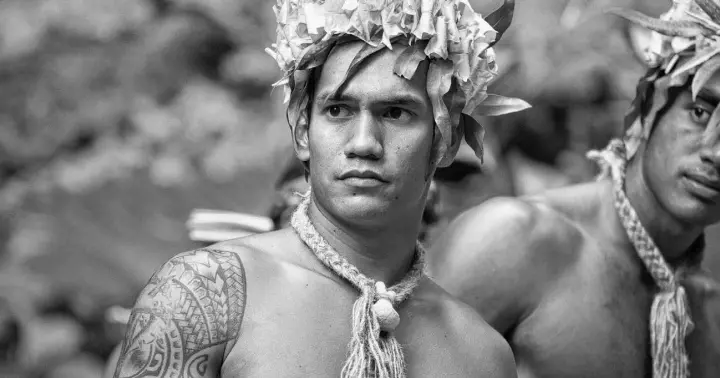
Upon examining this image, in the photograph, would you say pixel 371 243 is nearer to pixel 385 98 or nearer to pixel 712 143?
pixel 385 98

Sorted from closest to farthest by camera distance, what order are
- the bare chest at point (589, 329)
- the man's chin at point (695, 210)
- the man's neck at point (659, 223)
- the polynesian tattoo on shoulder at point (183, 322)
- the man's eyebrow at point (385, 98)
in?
the polynesian tattoo on shoulder at point (183, 322) → the man's eyebrow at point (385, 98) → the bare chest at point (589, 329) → the man's chin at point (695, 210) → the man's neck at point (659, 223)

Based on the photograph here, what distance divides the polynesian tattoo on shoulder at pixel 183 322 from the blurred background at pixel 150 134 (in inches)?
121

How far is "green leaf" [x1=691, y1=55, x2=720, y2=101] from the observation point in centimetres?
387

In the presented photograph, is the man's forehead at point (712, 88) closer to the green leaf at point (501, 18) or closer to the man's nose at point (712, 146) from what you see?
the man's nose at point (712, 146)

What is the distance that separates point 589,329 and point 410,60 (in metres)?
1.35

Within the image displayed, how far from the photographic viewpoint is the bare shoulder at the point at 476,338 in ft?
9.94

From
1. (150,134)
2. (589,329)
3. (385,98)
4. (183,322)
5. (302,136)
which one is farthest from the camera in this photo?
(150,134)

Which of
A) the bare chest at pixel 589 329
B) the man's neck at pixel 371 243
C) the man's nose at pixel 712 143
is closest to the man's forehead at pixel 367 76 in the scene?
the man's neck at pixel 371 243

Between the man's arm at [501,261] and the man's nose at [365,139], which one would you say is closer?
the man's nose at [365,139]

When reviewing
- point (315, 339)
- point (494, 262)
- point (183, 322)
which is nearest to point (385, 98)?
point (315, 339)

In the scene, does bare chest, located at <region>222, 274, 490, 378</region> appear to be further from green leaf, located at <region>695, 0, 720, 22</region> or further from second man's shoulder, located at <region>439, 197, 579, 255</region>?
green leaf, located at <region>695, 0, 720, 22</region>

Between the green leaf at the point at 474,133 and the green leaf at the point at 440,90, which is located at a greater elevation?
the green leaf at the point at 440,90

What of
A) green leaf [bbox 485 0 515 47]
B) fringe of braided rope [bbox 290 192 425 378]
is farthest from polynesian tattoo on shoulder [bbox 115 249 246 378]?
green leaf [bbox 485 0 515 47]

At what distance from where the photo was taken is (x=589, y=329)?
387cm
